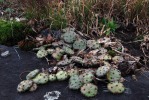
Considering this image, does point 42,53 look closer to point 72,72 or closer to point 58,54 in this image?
point 58,54

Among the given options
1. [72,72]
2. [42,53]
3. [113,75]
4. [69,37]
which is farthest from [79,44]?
[113,75]

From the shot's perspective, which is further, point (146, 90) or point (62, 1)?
point (62, 1)

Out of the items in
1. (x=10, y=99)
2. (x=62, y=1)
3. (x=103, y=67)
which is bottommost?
(x=10, y=99)

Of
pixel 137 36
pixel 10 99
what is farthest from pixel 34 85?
pixel 137 36

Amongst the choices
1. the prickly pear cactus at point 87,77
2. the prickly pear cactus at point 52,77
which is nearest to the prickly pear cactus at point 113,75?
the prickly pear cactus at point 87,77

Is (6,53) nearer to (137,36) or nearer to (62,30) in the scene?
(62,30)

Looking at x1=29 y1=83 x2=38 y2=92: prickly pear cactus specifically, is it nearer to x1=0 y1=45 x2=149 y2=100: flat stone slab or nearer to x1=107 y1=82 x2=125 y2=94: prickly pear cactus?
x1=0 y1=45 x2=149 y2=100: flat stone slab

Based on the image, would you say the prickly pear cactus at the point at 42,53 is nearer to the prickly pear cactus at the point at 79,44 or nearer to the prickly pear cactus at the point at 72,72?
the prickly pear cactus at the point at 79,44
